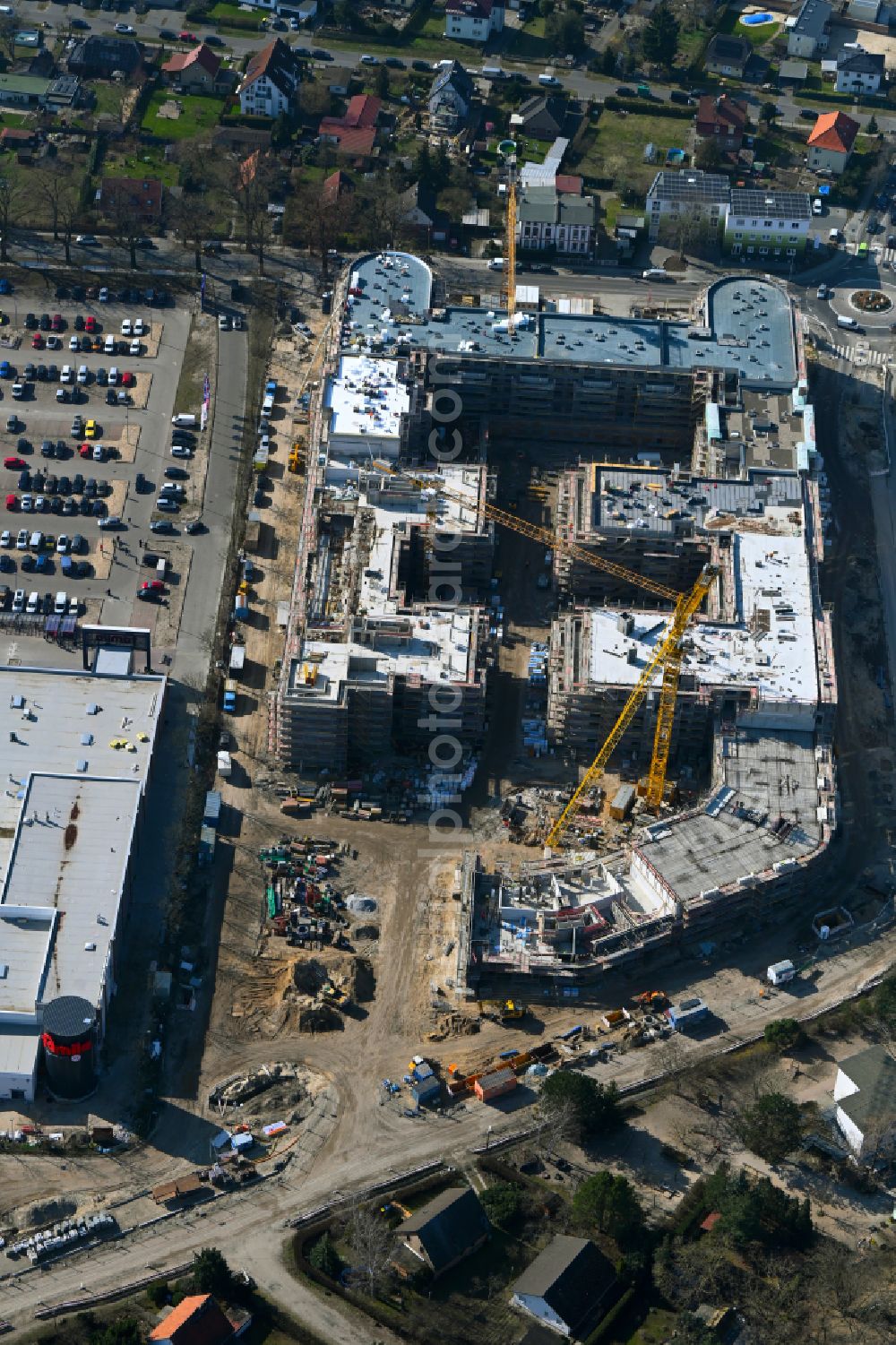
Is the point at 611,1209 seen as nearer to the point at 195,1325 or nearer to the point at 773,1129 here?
the point at 773,1129

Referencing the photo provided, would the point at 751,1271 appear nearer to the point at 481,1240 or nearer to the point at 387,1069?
the point at 481,1240

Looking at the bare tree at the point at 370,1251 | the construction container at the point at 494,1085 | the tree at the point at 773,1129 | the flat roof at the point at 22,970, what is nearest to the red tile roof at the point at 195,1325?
the bare tree at the point at 370,1251

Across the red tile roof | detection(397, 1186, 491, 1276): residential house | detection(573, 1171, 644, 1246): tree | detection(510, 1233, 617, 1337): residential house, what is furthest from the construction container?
the red tile roof

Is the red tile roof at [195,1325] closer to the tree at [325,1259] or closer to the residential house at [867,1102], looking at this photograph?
the tree at [325,1259]

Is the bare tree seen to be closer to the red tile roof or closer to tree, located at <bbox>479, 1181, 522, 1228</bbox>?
tree, located at <bbox>479, 1181, 522, 1228</bbox>

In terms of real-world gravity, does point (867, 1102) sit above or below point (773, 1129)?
above

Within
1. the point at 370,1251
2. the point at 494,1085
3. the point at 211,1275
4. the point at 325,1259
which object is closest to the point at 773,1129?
the point at 494,1085

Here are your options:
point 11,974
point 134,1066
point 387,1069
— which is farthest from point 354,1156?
point 11,974
